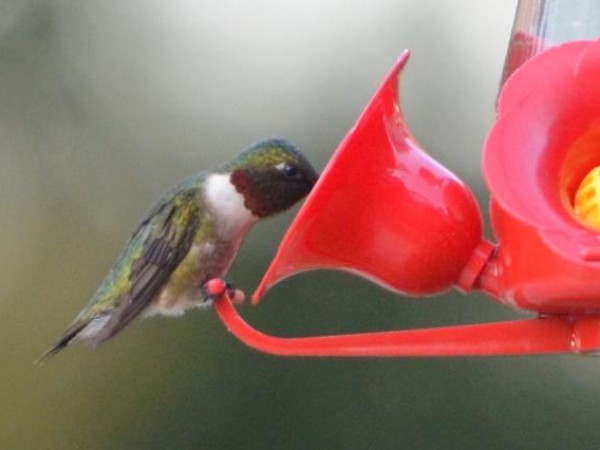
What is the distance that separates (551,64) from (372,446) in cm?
346

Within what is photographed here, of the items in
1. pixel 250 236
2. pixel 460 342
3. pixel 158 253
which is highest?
pixel 158 253

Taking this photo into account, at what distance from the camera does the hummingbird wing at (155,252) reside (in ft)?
6.57

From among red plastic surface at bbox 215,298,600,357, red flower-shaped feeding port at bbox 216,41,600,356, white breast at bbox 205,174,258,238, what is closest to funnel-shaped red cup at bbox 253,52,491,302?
red flower-shaped feeding port at bbox 216,41,600,356

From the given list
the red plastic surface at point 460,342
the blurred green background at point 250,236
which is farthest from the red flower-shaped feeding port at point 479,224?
Answer: the blurred green background at point 250,236

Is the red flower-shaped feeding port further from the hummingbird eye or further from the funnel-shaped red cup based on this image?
the hummingbird eye

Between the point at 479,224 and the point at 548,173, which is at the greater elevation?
the point at 548,173

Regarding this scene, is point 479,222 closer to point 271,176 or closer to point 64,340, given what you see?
point 271,176

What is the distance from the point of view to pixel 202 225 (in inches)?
82.7

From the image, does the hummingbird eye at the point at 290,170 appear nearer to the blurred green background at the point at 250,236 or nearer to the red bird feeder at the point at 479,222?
the red bird feeder at the point at 479,222

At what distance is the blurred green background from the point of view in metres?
4.77

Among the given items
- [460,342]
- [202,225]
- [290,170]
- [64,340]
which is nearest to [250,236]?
[64,340]

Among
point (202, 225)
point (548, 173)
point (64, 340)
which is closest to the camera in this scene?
point (548, 173)

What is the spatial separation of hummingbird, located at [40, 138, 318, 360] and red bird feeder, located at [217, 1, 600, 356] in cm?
34

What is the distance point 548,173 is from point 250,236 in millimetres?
3319
